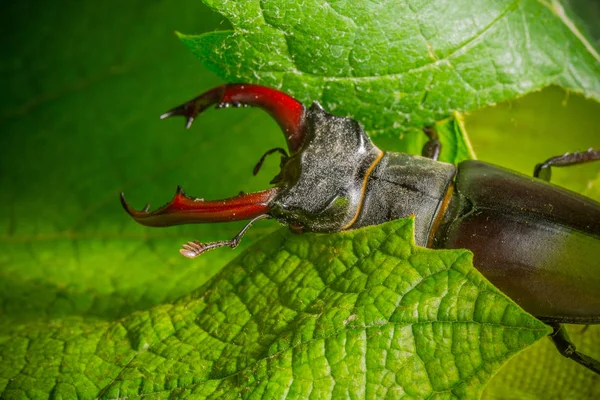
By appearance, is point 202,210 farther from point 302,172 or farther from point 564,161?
point 564,161

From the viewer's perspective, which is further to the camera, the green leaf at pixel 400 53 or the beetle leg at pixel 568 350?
the beetle leg at pixel 568 350

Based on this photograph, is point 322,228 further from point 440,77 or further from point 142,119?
point 142,119

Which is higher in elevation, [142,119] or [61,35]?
[61,35]

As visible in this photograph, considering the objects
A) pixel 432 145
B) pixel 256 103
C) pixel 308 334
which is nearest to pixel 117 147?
pixel 256 103

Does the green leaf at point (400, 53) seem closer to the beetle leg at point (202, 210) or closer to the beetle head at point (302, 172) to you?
the beetle head at point (302, 172)

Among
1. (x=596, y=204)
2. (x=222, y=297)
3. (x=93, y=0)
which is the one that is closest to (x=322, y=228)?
(x=222, y=297)

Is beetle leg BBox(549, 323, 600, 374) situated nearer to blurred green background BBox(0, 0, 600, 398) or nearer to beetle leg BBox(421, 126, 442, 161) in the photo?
blurred green background BBox(0, 0, 600, 398)

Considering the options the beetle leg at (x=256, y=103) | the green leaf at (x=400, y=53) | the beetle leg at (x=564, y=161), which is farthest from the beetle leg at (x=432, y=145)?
the beetle leg at (x=256, y=103)

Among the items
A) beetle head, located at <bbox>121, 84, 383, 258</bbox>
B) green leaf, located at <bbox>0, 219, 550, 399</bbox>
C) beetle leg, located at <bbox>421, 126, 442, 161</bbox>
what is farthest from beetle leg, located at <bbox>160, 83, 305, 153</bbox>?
beetle leg, located at <bbox>421, 126, 442, 161</bbox>
